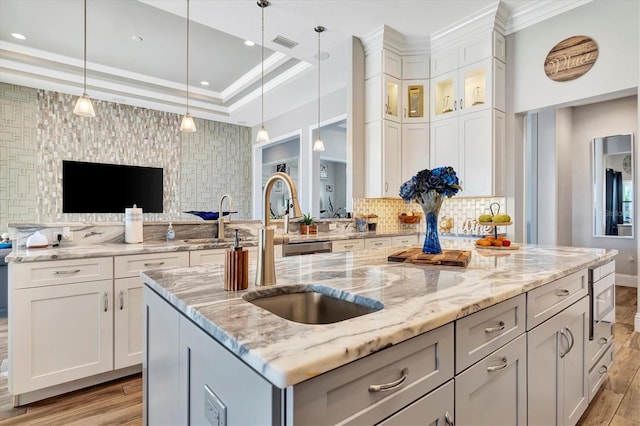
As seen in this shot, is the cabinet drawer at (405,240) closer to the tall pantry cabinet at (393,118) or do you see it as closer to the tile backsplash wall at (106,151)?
the tall pantry cabinet at (393,118)

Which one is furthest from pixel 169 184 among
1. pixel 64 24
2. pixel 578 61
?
pixel 578 61

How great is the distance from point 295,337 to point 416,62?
4.51m

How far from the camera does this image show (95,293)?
2.23 metres

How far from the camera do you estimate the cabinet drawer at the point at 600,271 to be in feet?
5.98

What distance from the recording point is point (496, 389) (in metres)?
1.09

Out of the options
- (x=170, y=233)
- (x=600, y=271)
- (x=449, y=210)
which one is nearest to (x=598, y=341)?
(x=600, y=271)

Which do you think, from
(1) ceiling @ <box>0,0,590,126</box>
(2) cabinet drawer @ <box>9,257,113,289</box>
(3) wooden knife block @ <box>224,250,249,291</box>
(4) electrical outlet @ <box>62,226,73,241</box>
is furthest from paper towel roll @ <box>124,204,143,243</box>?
(1) ceiling @ <box>0,0,590,126</box>

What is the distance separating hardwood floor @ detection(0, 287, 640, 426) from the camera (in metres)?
1.93

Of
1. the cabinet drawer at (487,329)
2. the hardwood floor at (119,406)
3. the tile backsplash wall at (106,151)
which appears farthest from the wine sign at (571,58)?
the tile backsplash wall at (106,151)

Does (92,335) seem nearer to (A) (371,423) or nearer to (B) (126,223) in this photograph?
(B) (126,223)

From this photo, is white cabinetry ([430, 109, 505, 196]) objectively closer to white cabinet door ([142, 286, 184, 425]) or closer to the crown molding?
the crown molding

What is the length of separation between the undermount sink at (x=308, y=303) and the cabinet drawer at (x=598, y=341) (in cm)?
155

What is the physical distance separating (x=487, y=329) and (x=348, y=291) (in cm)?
44

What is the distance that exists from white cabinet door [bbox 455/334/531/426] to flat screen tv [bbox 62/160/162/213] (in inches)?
251
